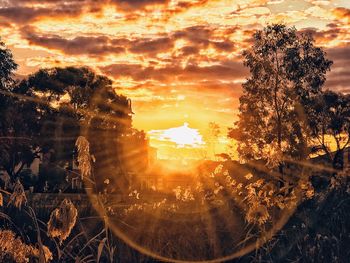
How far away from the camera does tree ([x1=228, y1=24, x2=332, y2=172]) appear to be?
4541cm

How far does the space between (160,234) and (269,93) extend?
34.9 meters

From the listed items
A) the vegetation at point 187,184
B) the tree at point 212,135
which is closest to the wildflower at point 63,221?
the vegetation at point 187,184

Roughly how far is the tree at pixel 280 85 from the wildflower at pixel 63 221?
39.4 meters

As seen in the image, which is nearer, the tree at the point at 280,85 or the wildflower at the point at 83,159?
the wildflower at the point at 83,159

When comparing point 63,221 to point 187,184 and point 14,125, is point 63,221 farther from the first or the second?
point 14,125

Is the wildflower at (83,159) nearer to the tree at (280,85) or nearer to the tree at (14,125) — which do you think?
the tree at (280,85)

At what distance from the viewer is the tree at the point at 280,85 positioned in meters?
45.4

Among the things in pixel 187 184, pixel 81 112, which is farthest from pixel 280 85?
pixel 187 184

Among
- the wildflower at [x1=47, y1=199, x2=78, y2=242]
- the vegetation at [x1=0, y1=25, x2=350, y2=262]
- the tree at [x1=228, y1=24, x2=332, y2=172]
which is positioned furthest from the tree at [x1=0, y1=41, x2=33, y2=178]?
the wildflower at [x1=47, y1=199, x2=78, y2=242]

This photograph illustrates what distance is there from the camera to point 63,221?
5023mm

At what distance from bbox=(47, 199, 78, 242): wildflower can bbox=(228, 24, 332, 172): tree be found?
129ft

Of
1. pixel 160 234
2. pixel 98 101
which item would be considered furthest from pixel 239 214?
pixel 98 101

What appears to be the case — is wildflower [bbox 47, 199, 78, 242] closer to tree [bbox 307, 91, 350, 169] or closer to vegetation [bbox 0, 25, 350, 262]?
vegetation [bbox 0, 25, 350, 262]

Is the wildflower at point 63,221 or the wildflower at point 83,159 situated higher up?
the wildflower at point 83,159
